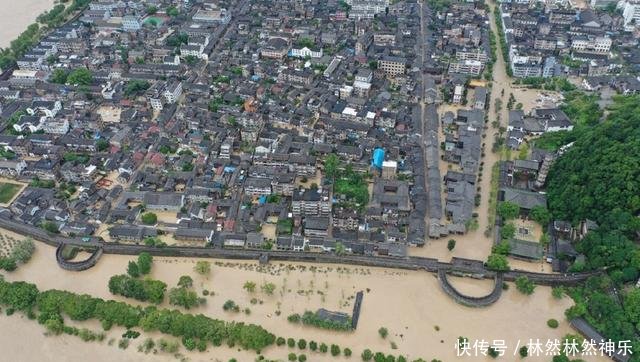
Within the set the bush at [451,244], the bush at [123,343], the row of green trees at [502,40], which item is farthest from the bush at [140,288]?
the row of green trees at [502,40]

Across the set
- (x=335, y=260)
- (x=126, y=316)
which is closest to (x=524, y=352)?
(x=335, y=260)

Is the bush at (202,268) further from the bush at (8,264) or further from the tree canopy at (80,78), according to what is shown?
the tree canopy at (80,78)

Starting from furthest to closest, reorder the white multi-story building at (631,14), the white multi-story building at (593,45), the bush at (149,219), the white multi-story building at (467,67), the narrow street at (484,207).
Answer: the white multi-story building at (631,14) < the white multi-story building at (593,45) < the white multi-story building at (467,67) < the bush at (149,219) < the narrow street at (484,207)

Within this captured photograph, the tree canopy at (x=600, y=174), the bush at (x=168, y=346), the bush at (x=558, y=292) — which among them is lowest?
the bush at (x=168, y=346)

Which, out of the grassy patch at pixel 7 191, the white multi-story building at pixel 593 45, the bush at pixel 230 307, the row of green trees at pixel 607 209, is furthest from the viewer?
the white multi-story building at pixel 593 45

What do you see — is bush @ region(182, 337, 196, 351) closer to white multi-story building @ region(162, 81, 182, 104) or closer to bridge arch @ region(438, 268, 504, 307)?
bridge arch @ region(438, 268, 504, 307)

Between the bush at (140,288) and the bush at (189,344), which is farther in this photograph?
the bush at (140,288)

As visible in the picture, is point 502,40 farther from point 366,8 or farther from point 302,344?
point 302,344

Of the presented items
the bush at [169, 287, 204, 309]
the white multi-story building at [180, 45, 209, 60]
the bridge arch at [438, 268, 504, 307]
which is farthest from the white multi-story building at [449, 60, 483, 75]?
the bush at [169, 287, 204, 309]
